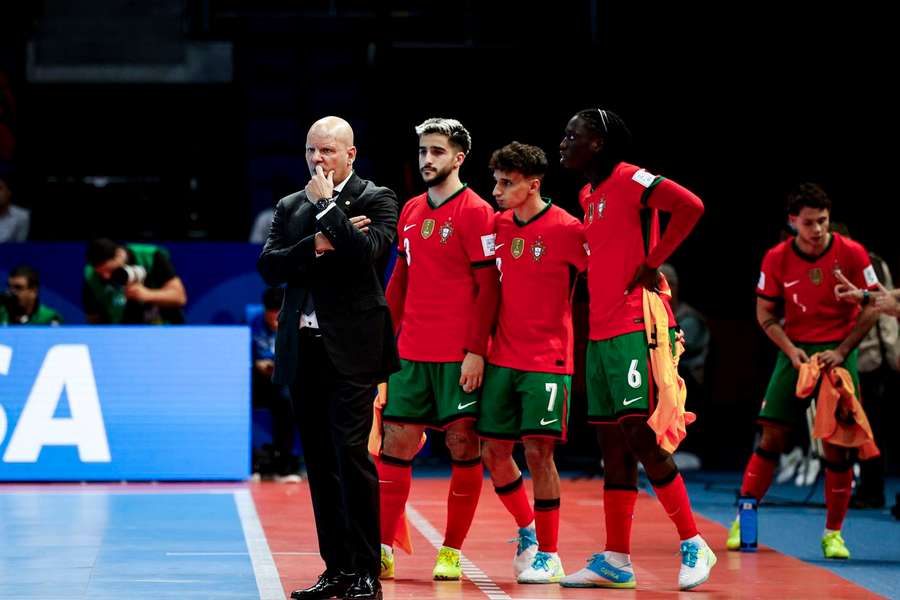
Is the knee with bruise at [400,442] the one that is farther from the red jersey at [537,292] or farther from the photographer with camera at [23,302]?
the photographer with camera at [23,302]

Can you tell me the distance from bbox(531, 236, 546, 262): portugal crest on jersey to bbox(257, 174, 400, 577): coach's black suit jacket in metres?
0.95

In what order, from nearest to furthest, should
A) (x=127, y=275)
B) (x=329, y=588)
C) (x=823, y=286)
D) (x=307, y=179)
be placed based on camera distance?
(x=329, y=588) → (x=823, y=286) → (x=127, y=275) → (x=307, y=179)

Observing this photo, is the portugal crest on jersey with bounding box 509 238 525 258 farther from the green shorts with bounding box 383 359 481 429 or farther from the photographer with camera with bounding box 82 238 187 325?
the photographer with camera with bounding box 82 238 187 325

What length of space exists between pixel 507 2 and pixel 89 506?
7618 mm

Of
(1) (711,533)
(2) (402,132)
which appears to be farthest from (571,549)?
(2) (402,132)

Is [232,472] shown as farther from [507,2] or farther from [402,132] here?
[507,2]

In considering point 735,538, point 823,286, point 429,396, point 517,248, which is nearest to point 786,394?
point 823,286

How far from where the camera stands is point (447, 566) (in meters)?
6.76

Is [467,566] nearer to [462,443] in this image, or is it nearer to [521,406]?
[462,443]

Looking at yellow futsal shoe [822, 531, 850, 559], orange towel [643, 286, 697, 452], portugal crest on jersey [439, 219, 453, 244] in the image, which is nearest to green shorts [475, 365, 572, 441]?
orange towel [643, 286, 697, 452]

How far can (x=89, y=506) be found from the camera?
9664mm

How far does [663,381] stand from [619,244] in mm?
642

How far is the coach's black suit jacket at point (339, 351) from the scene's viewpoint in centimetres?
582

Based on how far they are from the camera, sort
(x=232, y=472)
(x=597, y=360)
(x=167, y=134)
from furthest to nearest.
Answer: (x=167, y=134) → (x=232, y=472) → (x=597, y=360)
